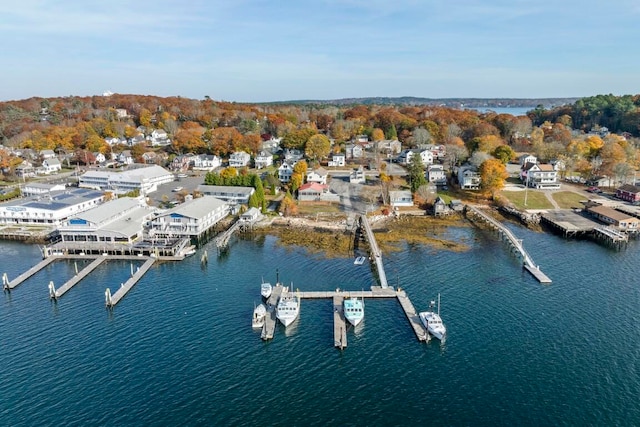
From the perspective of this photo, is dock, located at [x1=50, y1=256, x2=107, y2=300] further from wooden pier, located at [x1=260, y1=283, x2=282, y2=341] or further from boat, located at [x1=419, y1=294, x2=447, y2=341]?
boat, located at [x1=419, y1=294, x2=447, y2=341]

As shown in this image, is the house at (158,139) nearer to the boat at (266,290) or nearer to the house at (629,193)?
the boat at (266,290)

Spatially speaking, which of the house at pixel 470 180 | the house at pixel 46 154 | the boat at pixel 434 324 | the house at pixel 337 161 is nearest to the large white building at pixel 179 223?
the boat at pixel 434 324

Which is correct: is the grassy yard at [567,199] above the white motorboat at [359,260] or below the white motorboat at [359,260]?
above

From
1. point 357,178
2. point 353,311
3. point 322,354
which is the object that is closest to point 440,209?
point 357,178

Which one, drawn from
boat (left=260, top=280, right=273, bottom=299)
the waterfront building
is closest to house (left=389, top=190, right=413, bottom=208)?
the waterfront building

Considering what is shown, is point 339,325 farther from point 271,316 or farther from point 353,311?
point 271,316

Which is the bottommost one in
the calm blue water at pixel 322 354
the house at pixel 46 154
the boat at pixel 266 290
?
the calm blue water at pixel 322 354

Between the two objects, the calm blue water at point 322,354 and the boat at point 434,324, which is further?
the boat at point 434,324
